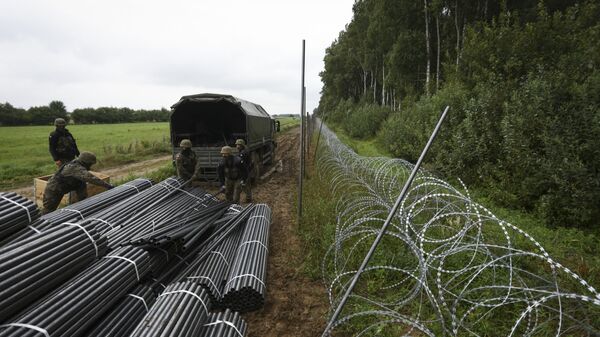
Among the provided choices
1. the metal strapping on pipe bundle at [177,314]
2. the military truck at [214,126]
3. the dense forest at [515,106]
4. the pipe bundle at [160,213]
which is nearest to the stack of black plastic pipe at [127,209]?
the pipe bundle at [160,213]

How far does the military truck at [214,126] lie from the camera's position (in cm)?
941

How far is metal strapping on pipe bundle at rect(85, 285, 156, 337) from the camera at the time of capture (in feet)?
9.29

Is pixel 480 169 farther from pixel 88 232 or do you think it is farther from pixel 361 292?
pixel 88 232

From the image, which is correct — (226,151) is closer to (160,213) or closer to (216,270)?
(160,213)

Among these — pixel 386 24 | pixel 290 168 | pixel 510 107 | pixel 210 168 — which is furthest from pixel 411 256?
pixel 386 24

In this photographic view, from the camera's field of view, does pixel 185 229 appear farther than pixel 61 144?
No

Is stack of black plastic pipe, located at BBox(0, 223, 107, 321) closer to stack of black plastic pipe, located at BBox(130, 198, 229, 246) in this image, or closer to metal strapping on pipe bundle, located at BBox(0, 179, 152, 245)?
metal strapping on pipe bundle, located at BBox(0, 179, 152, 245)

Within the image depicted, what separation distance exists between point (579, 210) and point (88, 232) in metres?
8.05

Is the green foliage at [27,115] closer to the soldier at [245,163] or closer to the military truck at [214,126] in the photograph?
the military truck at [214,126]

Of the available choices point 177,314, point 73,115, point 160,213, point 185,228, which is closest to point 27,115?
point 73,115

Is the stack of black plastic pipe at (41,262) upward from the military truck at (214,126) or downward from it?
downward

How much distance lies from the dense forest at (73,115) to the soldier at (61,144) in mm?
66819

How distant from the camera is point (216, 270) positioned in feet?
13.7

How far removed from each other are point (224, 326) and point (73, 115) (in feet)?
273
